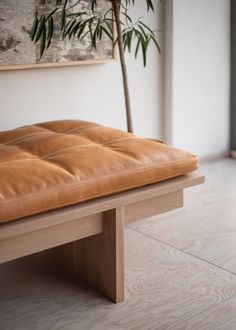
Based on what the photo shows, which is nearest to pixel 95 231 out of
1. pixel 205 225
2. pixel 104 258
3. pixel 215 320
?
pixel 104 258

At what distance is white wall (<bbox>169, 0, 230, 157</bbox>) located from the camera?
316cm

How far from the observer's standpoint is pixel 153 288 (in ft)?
6.13

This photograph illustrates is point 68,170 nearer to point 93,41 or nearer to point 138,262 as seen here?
point 138,262

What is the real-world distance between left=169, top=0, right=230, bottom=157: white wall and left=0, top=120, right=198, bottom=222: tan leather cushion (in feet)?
4.14

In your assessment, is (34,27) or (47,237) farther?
(34,27)

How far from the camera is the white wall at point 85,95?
262 centimetres

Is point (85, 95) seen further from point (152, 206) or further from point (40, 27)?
point (152, 206)

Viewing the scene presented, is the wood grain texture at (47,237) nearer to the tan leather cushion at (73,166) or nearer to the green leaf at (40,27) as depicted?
the tan leather cushion at (73,166)

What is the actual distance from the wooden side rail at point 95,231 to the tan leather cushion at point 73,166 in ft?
0.09

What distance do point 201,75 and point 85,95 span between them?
0.81m

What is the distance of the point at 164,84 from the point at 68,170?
172cm

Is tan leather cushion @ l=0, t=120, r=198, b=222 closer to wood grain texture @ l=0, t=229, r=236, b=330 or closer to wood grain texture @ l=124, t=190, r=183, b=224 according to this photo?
wood grain texture @ l=124, t=190, r=183, b=224

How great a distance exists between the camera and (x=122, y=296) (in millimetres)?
1782

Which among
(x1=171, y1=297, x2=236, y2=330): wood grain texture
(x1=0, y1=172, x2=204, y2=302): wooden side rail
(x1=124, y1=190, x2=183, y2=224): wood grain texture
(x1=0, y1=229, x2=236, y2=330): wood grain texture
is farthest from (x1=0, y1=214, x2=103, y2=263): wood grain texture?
(x1=171, y1=297, x2=236, y2=330): wood grain texture
